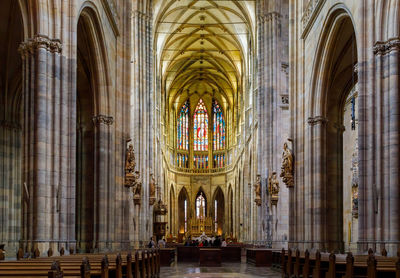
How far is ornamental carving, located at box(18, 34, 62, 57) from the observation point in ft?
49.4

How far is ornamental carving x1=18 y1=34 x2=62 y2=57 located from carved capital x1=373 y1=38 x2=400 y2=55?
28.2 ft

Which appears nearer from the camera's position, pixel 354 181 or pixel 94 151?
pixel 94 151

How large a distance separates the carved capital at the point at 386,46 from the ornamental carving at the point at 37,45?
8.60 meters

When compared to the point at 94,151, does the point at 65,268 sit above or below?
below

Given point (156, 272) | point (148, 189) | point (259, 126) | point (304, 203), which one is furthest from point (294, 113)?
point (148, 189)

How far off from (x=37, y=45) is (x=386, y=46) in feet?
30.2

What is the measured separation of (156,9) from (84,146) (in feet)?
71.9

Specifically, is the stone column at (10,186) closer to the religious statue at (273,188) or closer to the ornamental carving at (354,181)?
the religious statue at (273,188)

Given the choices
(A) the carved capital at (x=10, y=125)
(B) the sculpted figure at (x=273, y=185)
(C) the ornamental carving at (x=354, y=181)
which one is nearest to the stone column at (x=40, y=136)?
(A) the carved capital at (x=10, y=125)

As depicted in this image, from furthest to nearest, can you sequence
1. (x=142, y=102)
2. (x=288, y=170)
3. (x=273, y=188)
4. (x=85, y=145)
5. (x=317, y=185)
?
(x=142, y=102) → (x=273, y=188) → (x=288, y=170) → (x=85, y=145) → (x=317, y=185)

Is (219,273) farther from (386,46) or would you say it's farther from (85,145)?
(386,46)

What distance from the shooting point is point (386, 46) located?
50.3 ft

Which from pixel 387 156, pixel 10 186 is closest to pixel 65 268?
pixel 387 156

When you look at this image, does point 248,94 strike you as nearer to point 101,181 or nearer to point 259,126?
point 259,126
